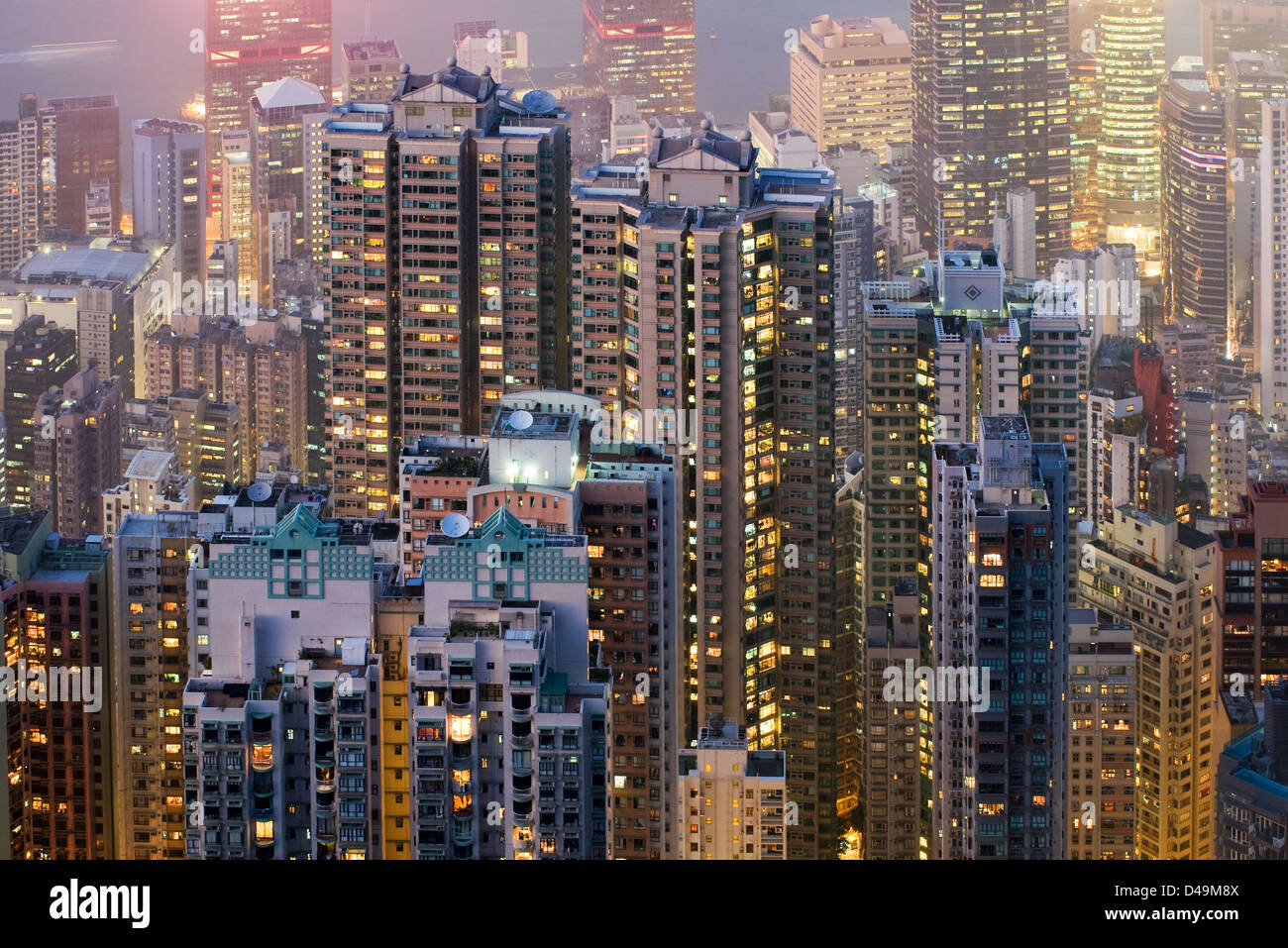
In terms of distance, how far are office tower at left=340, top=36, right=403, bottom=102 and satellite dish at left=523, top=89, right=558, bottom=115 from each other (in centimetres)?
754

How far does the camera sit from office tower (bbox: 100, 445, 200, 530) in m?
29.3

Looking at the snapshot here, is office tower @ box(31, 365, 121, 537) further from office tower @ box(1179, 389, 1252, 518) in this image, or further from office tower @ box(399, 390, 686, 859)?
office tower @ box(1179, 389, 1252, 518)

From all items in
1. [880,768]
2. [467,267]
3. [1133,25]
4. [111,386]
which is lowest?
[880,768]

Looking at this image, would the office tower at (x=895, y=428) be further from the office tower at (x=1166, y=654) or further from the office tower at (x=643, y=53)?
the office tower at (x=643, y=53)

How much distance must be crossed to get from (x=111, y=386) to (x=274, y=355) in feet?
9.24

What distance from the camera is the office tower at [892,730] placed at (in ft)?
76.1

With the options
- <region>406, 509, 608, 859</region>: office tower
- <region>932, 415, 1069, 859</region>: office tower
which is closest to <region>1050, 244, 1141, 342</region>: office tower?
<region>932, 415, 1069, 859</region>: office tower

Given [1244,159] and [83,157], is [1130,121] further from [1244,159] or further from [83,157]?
[83,157]
